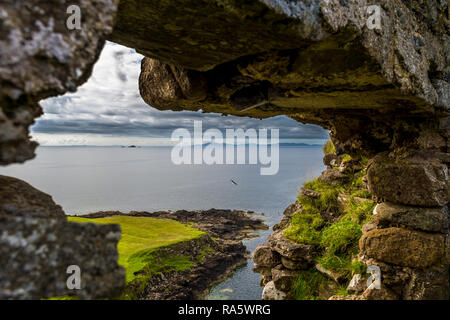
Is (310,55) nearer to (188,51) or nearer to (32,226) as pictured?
(188,51)

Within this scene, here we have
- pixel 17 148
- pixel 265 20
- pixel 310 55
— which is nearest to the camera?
pixel 17 148

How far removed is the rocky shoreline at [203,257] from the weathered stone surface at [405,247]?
404 inches

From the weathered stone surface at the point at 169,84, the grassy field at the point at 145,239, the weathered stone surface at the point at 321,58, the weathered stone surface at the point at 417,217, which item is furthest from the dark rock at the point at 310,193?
the grassy field at the point at 145,239

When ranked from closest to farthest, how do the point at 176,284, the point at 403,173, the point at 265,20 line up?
the point at 265,20 < the point at 403,173 < the point at 176,284

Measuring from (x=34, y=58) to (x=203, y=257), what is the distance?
18321 mm

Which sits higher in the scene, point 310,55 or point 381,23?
point 381,23

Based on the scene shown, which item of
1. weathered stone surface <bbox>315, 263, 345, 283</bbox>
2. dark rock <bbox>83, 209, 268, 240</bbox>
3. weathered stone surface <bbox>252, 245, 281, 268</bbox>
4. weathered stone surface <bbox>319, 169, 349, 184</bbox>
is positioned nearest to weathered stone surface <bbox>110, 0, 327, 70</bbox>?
weathered stone surface <bbox>315, 263, 345, 283</bbox>

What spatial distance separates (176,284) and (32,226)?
14.9 m

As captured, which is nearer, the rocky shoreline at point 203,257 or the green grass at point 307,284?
the green grass at point 307,284

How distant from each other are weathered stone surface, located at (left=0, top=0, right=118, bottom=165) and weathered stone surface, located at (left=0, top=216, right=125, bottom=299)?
383 mm

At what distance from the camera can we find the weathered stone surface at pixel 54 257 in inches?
61.1
